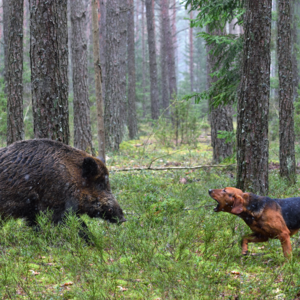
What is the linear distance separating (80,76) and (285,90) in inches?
304

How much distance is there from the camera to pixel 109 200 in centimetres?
559

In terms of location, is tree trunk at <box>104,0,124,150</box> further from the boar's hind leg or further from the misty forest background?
the boar's hind leg

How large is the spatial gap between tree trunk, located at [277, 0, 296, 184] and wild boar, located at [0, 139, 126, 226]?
6.01 metres

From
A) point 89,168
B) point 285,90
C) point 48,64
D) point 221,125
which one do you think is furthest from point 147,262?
point 221,125

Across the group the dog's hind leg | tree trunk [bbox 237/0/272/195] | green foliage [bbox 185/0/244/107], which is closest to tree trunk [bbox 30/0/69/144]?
green foliage [bbox 185/0/244/107]

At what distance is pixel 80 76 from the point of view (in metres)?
12.9

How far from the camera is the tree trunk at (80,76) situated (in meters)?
12.8

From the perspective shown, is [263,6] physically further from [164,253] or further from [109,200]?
[164,253]

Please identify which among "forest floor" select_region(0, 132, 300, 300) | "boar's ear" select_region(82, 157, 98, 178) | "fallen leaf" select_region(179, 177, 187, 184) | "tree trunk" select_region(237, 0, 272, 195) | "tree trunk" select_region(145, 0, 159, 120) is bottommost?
"fallen leaf" select_region(179, 177, 187, 184)

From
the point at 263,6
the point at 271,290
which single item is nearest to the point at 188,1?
the point at 263,6

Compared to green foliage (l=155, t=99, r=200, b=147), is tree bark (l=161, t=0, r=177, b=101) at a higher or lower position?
higher

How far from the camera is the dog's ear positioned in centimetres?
439

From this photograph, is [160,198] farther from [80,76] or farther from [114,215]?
[80,76]

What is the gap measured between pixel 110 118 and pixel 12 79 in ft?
21.1
